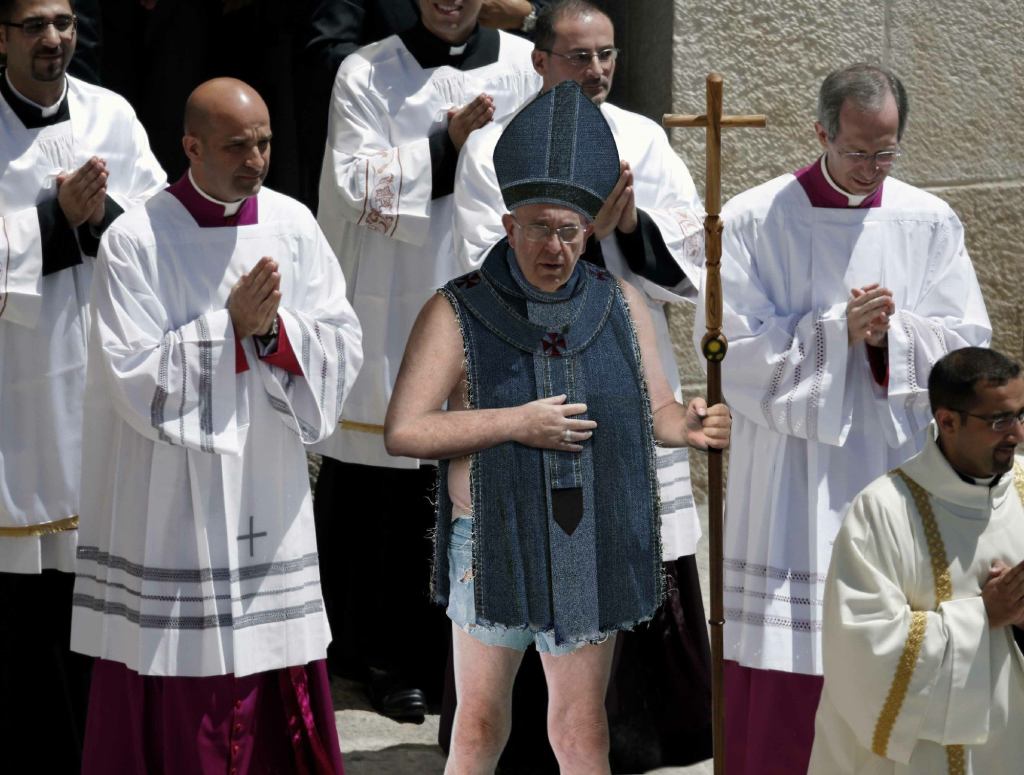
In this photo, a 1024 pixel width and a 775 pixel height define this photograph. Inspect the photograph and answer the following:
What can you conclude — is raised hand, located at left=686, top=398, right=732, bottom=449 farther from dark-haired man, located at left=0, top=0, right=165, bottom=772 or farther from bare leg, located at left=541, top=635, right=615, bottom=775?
dark-haired man, located at left=0, top=0, right=165, bottom=772

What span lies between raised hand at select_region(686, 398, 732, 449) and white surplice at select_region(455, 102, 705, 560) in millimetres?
1547

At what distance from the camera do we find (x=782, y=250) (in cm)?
669

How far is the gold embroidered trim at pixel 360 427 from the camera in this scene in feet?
25.0

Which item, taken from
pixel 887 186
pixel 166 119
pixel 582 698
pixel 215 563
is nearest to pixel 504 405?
pixel 582 698

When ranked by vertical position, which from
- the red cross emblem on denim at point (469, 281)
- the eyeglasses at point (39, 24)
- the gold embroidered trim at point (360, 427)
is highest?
the eyeglasses at point (39, 24)

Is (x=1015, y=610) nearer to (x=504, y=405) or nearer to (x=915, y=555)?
(x=915, y=555)

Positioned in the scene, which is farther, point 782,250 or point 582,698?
point 782,250

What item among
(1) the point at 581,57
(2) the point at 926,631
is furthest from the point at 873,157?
(2) the point at 926,631

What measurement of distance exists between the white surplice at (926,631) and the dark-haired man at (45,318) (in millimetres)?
2700

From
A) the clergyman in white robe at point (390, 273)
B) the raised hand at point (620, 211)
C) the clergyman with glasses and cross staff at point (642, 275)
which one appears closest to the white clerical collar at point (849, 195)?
the clergyman with glasses and cross staff at point (642, 275)

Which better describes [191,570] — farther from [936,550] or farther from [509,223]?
[936,550]

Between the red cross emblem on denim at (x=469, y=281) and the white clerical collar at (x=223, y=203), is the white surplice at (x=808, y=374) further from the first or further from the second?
the white clerical collar at (x=223, y=203)

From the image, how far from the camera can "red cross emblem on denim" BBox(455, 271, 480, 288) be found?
536 cm

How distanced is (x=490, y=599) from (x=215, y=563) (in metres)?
1.31
